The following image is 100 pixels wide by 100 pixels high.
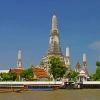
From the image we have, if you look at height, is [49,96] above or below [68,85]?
below

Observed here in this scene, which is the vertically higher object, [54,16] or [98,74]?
[54,16]

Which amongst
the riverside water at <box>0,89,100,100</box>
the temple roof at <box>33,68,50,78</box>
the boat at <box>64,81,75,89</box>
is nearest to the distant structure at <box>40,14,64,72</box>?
the temple roof at <box>33,68,50,78</box>

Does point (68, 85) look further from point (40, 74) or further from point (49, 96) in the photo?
point (40, 74)

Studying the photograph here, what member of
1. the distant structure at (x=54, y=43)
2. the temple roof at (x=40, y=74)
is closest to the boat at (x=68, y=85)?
the temple roof at (x=40, y=74)

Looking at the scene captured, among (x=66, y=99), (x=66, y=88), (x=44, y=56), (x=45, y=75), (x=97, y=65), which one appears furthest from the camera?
(x=44, y=56)

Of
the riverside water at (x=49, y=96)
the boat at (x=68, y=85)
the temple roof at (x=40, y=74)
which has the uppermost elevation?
the temple roof at (x=40, y=74)

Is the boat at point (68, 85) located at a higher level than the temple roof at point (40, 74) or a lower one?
lower

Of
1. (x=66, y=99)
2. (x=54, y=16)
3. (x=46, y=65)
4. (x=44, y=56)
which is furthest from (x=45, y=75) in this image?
(x=66, y=99)

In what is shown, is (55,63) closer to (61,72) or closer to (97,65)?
(61,72)

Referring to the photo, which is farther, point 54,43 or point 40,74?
point 54,43

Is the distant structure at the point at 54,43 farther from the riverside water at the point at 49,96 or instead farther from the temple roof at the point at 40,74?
the riverside water at the point at 49,96

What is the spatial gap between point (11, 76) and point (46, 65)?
66.0ft

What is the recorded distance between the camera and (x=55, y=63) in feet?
227

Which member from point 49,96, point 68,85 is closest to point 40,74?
point 68,85
